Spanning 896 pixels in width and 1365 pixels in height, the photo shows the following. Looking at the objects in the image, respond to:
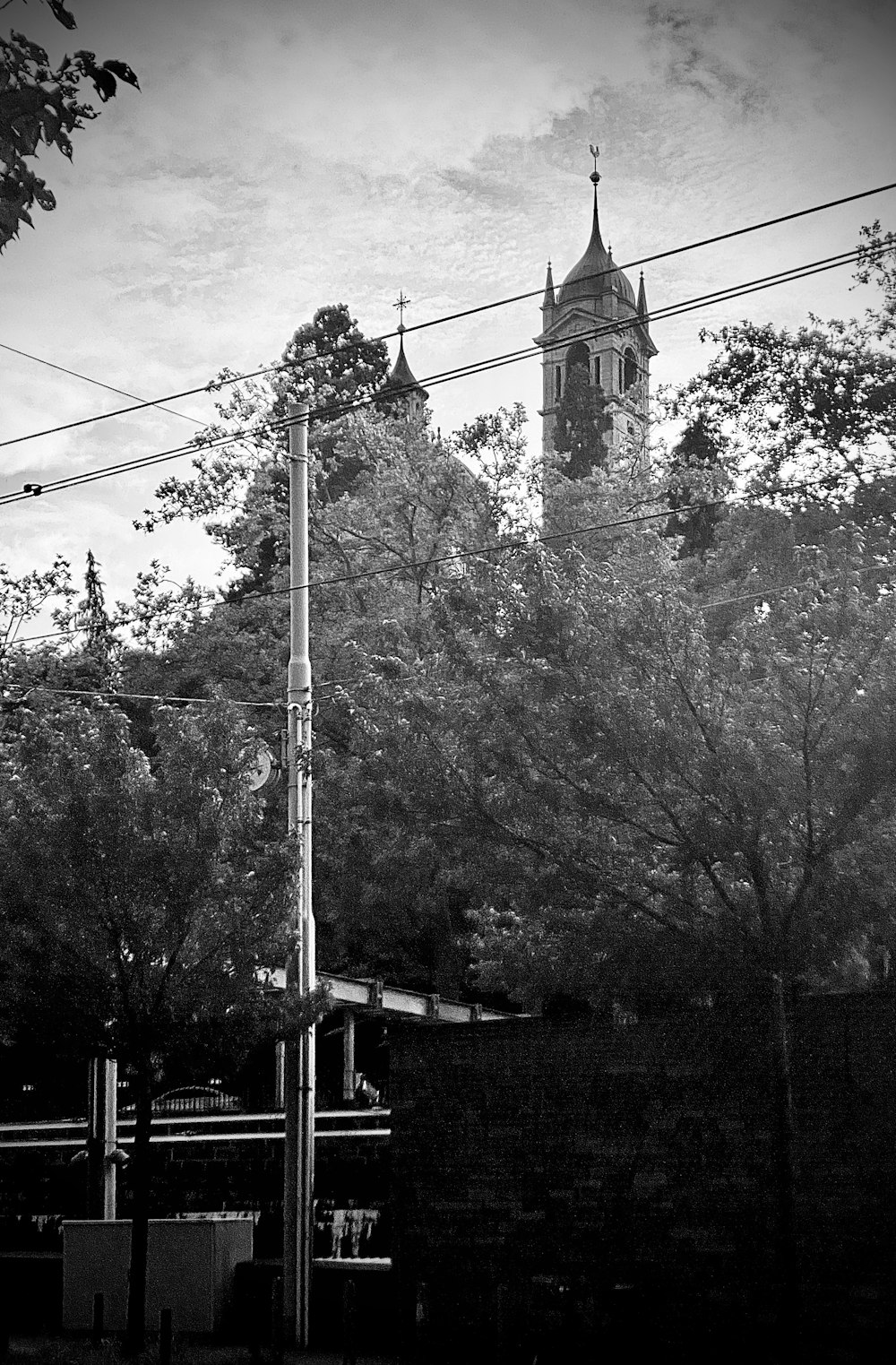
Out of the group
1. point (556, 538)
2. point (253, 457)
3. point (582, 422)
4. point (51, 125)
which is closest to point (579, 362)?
point (582, 422)

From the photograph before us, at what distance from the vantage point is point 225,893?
1557cm

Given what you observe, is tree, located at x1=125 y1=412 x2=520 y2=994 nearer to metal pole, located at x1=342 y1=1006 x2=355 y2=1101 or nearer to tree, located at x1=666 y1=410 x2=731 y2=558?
metal pole, located at x1=342 y1=1006 x2=355 y2=1101

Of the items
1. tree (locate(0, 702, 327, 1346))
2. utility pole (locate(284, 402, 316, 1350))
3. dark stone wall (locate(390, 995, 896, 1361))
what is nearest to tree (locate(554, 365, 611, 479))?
utility pole (locate(284, 402, 316, 1350))

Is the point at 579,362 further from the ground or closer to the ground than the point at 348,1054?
further from the ground

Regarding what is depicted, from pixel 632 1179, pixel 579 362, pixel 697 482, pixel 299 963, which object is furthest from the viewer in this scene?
pixel 579 362

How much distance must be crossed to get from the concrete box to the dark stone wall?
319 centimetres

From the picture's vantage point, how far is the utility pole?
1499 cm

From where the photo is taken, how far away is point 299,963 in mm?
15961

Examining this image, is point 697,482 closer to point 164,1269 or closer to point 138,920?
point 138,920

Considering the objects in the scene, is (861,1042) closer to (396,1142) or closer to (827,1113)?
(827,1113)

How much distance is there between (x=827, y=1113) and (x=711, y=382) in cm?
2081

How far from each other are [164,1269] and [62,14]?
13.0 meters

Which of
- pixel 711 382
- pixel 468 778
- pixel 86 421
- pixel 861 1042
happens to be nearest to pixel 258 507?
pixel 711 382

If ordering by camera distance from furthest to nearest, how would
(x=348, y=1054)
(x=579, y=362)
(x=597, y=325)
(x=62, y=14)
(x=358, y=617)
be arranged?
1. (x=597, y=325)
2. (x=579, y=362)
3. (x=358, y=617)
4. (x=348, y=1054)
5. (x=62, y=14)
